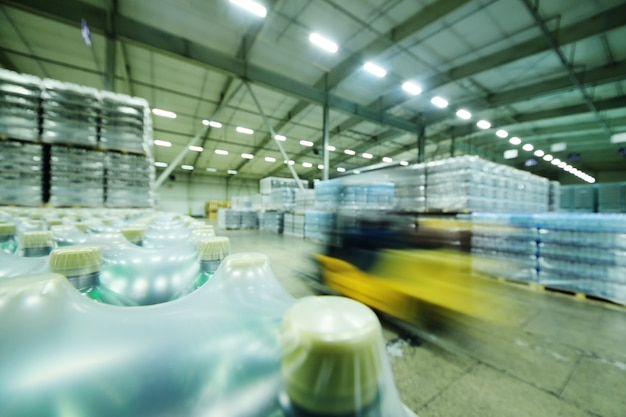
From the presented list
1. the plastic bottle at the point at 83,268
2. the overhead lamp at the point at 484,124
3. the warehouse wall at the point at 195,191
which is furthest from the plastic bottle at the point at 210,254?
the warehouse wall at the point at 195,191

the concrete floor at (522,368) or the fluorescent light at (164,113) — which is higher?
the fluorescent light at (164,113)

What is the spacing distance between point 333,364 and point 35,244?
Answer: 3.97 feet

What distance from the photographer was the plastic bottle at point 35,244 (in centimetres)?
88

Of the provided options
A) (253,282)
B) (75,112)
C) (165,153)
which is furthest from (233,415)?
(165,153)

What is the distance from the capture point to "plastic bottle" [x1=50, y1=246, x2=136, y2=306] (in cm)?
56

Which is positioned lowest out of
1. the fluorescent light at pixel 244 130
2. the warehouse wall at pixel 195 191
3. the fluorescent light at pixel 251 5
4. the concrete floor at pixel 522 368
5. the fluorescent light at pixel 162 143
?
the concrete floor at pixel 522 368

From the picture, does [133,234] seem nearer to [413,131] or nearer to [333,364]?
[333,364]

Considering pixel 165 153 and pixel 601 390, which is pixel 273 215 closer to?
pixel 601 390

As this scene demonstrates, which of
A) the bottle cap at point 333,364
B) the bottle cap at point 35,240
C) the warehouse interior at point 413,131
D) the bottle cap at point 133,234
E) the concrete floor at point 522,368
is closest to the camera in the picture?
the bottle cap at point 333,364

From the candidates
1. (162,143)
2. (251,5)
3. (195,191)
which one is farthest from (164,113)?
(195,191)

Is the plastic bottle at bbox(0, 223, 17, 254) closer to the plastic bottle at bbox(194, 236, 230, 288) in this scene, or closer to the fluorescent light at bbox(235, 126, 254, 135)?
the plastic bottle at bbox(194, 236, 230, 288)

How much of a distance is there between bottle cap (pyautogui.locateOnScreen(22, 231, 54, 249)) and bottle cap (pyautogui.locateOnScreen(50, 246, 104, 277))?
496 mm

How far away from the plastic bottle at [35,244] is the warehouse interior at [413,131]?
0.36m

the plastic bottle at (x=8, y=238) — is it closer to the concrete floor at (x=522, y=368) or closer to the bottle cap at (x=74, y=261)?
the bottle cap at (x=74, y=261)
